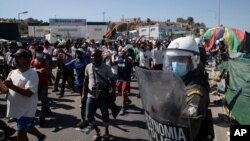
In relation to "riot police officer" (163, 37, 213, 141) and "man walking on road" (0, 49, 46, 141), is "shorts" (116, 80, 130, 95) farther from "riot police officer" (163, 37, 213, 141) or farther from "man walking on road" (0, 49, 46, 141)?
"riot police officer" (163, 37, 213, 141)

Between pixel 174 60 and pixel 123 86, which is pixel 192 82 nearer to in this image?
pixel 174 60

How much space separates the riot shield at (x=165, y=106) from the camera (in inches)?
84.9

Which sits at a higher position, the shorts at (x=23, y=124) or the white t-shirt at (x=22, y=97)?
the white t-shirt at (x=22, y=97)

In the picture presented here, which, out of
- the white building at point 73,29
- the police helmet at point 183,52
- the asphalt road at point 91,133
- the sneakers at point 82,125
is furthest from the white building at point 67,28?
the police helmet at point 183,52

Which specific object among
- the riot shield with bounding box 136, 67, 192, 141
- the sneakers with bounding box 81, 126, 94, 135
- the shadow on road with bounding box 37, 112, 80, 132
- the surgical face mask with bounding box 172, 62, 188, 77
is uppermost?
the surgical face mask with bounding box 172, 62, 188, 77

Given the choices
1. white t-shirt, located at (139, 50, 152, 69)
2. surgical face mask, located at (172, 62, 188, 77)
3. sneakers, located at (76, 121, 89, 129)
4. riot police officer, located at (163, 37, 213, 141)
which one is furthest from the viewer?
white t-shirt, located at (139, 50, 152, 69)

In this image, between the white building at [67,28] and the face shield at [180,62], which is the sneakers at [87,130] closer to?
the face shield at [180,62]

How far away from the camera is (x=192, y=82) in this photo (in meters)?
2.48

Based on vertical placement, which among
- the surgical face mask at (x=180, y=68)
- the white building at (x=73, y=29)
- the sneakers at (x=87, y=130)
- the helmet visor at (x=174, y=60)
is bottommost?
the sneakers at (x=87, y=130)

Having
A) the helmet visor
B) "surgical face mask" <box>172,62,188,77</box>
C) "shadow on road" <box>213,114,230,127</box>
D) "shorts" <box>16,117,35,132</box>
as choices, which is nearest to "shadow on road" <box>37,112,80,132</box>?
"shorts" <box>16,117,35,132</box>

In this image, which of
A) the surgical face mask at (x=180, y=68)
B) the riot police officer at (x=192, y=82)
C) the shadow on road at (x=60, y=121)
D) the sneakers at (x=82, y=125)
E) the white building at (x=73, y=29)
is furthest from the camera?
the white building at (x=73, y=29)

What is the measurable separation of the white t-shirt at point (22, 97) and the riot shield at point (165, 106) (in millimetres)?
2601

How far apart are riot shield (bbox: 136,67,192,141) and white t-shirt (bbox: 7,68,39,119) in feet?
8.53

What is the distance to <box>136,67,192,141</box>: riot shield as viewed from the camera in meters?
2.16
